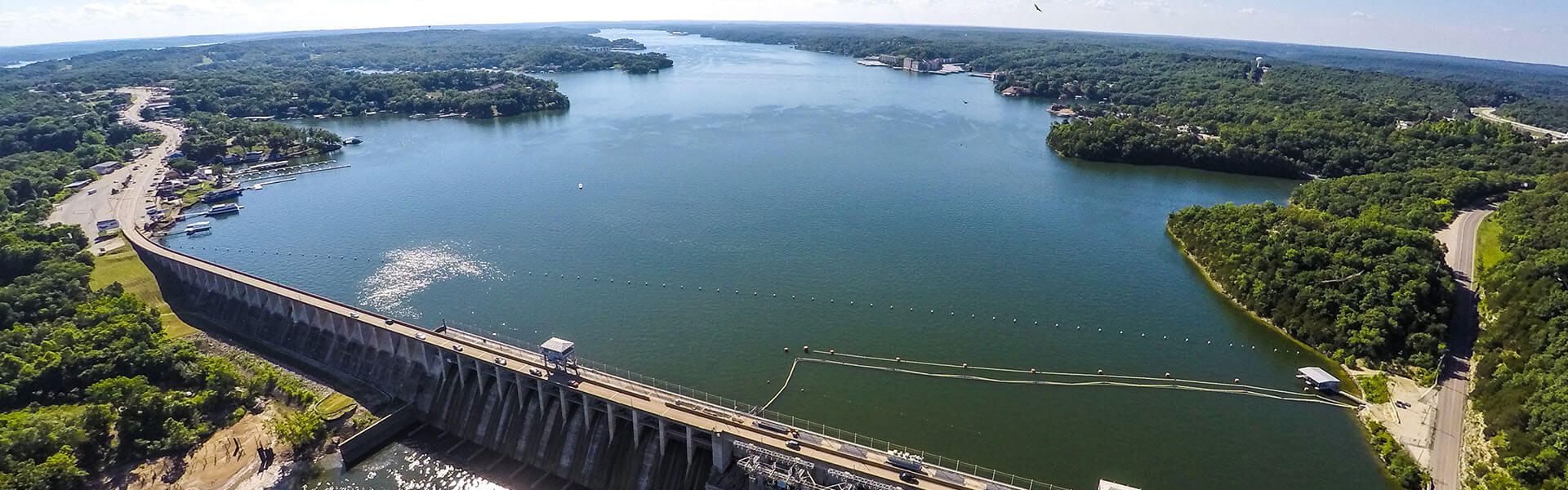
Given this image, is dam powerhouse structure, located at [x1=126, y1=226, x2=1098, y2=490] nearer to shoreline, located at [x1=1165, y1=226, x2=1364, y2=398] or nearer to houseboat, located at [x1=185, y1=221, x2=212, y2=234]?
shoreline, located at [x1=1165, y1=226, x2=1364, y2=398]

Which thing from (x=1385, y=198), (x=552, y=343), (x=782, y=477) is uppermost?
(x=1385, y=198)

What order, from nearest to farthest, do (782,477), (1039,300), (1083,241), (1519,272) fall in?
(782,477) → (1519,272) → (1039,300) → (1083,241)

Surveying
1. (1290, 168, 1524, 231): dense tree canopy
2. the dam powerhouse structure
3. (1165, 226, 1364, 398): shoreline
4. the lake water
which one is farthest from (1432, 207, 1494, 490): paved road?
the dam powerhouse structure

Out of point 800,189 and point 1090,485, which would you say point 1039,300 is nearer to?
point 1090,485

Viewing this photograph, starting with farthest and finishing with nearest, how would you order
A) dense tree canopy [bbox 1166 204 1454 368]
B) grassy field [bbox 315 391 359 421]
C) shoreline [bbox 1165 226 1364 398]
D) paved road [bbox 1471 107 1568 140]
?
1. paved road [bbox 1471 107 1568 140]
2. dense tree canopy [bbox 1166 204 1454 368]
3. shoreline [bbox 1165 226 1364 398]
4. grassy field [bbox 315 391 359 421]

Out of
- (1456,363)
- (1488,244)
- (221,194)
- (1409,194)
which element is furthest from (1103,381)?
(221,194)

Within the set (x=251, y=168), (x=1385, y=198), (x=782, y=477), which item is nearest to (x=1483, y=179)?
(x=1385, y=198)
